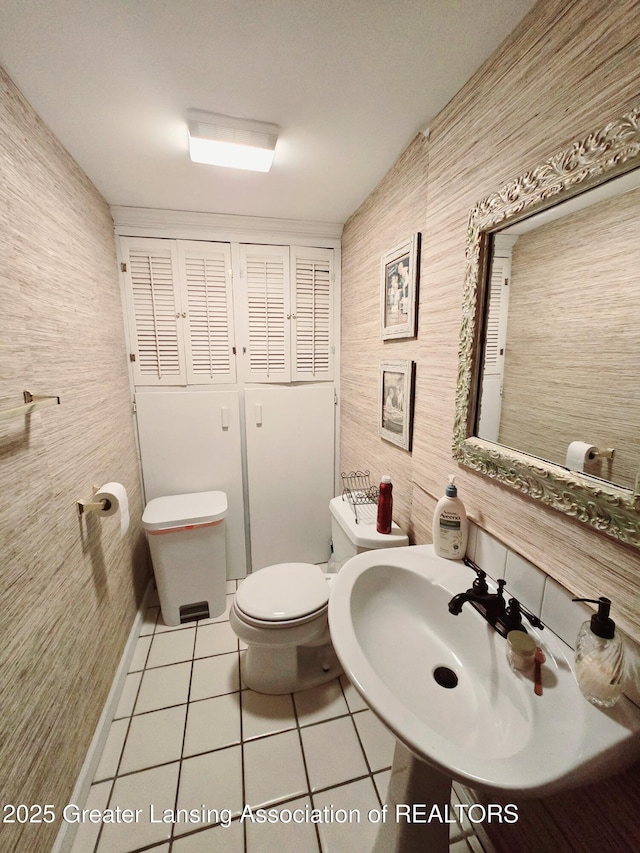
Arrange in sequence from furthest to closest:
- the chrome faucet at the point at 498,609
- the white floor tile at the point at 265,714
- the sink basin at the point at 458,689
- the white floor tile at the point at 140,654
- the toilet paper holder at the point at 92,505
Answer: the white floor tile at the point at 140,654, the white floor tile at the point at 265,714, the toilet paper holder at the point at 92,505, the chrome faucet at the point at 498,609, the sink basin at the point at 458,689

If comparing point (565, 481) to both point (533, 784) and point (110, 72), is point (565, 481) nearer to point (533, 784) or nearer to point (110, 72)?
point (533, 784)

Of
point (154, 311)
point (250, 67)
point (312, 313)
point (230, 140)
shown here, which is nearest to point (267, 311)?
point (312, 313)

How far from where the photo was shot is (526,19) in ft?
2.48

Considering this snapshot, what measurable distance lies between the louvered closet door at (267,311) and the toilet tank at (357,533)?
95 cm

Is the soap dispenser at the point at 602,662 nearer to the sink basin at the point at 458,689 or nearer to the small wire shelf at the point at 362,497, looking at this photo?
the sink basin at the point at 458,689

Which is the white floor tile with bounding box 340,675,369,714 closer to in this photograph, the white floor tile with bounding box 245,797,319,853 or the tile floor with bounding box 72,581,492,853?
the tile floor with bounding box 72,581,492,853

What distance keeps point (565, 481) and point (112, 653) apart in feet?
5.92

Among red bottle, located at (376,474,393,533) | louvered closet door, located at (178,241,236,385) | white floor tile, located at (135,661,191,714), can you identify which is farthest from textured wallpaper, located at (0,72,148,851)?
red bottle, located at (376,474,393,533)

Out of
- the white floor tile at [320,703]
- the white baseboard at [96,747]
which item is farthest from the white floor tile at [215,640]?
the white floor tile at [320,703]

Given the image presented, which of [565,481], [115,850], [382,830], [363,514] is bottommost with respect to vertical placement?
[115,850]

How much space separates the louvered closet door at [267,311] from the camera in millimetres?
1985

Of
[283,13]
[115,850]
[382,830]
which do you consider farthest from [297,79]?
[115,850]

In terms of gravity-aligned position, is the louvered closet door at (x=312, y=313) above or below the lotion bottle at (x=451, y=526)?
above

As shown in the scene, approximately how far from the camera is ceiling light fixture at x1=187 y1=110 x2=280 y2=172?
110 centimetres
